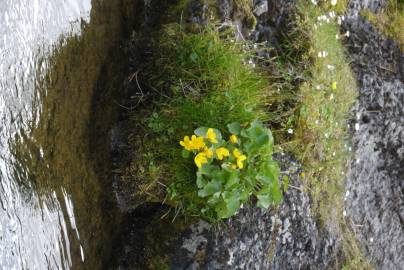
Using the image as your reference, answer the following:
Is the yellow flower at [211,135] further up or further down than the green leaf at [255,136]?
further up

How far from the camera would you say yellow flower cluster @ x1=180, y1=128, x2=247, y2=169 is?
109 inches

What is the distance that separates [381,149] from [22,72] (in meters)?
3.38

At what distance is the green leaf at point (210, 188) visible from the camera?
283 centimetres

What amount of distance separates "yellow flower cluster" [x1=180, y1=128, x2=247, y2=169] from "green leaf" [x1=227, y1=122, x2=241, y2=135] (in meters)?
0.06

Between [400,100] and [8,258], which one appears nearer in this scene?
[8,258]

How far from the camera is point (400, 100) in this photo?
15.6ft

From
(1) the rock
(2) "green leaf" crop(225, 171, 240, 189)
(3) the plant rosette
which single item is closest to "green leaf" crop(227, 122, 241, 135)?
(3) the plant rosette

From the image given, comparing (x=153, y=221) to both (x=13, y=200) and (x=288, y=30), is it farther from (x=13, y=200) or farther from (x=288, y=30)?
(x=288, y=30)

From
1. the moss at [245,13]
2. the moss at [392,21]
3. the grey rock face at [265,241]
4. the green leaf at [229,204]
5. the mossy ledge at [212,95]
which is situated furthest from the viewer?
the moss at [392,21]

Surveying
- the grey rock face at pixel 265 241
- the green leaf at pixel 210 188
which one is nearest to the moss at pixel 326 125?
the grey rock face at pixel 265 241

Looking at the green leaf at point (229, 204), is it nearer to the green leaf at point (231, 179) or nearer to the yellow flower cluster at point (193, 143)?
the green leaf at point (231, 179)

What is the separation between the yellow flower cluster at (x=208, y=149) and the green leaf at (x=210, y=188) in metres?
0.12

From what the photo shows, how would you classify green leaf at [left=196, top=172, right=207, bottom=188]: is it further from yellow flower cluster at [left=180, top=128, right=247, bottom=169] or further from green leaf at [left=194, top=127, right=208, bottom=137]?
green leaf at [left=194, top=127, right=208, bottom=137]

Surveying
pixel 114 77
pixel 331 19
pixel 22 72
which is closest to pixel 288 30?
pixel 331 19
